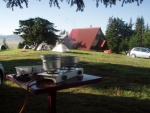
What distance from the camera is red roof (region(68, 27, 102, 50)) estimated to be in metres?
49.0

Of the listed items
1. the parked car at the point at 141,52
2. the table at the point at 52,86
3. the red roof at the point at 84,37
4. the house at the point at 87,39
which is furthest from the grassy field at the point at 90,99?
the house at the point at 87,39

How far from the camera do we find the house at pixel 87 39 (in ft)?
162

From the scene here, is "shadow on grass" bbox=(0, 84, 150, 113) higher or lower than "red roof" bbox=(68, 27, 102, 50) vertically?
lower

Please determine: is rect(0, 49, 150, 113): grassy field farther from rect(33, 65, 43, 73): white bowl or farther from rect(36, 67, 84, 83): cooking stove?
rect(36, 67, 84, 83): cooking stove

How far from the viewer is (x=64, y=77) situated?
3.17 meters

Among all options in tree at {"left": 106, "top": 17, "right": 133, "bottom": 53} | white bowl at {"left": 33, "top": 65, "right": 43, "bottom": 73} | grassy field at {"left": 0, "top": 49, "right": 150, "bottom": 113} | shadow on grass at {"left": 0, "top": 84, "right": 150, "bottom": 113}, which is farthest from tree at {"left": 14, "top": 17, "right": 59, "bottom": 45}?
white bowl at {"left": 33, "top": 65, "right": 43, "bottom": 73}

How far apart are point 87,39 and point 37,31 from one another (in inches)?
521

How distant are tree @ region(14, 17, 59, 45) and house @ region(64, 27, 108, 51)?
8668mm

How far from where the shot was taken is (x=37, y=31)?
40.0m

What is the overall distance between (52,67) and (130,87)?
5.75 metres

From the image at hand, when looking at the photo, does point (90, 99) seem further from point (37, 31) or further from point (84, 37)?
point (84, 37)

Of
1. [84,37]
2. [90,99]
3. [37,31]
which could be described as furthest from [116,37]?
[90,99]

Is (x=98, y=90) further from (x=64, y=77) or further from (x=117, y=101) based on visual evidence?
(x=64, y=77)

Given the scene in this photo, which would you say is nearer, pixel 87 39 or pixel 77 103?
pixel 77 103
